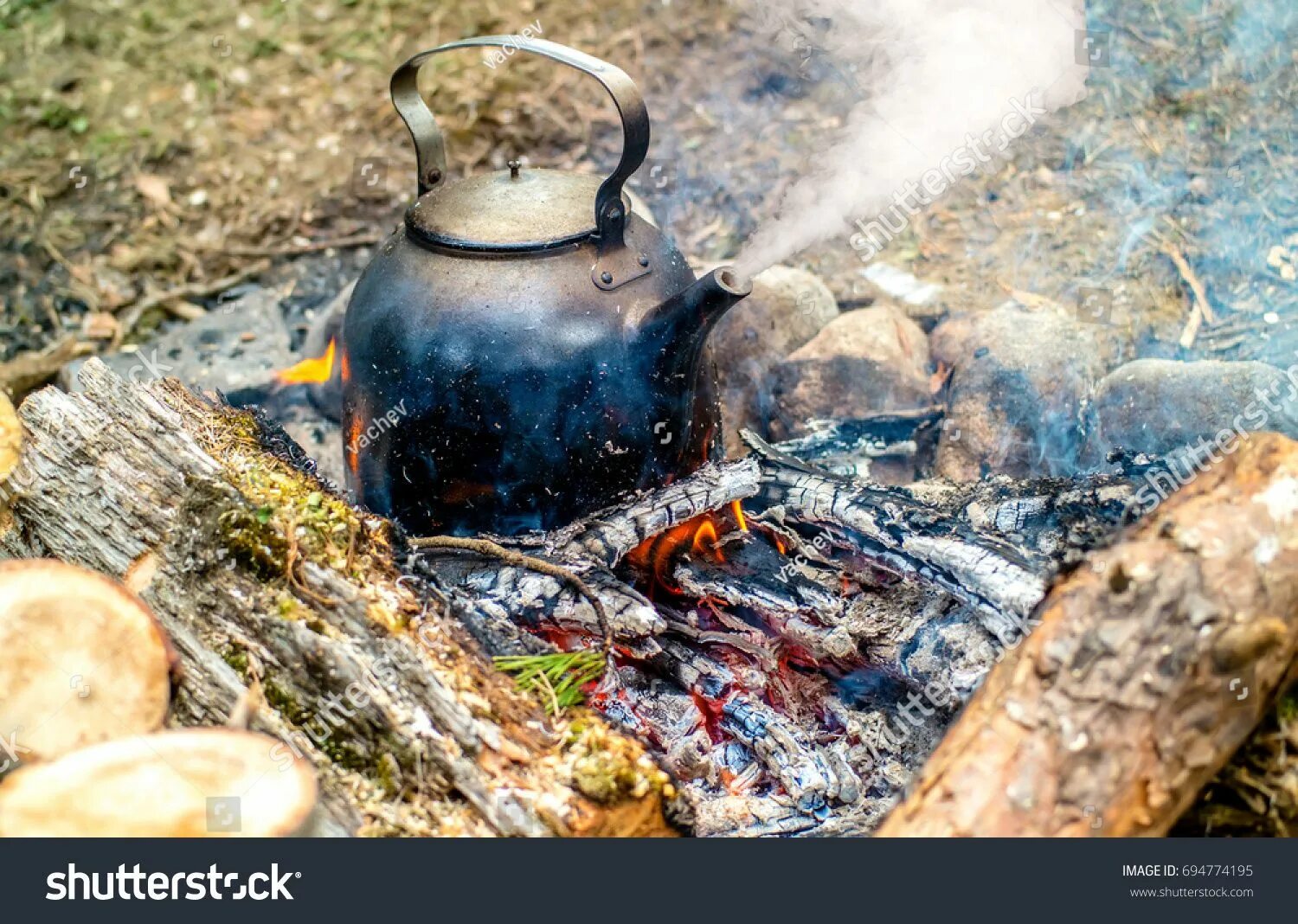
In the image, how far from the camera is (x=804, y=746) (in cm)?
291

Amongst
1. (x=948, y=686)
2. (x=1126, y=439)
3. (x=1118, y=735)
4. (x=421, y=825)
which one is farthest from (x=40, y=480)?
(x=1126, y=439)

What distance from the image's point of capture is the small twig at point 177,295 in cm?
521

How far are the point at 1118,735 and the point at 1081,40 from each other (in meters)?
4.23

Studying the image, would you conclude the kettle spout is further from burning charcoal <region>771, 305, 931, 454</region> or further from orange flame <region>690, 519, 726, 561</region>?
burning charcoal <region>771, 305, 931, 454</region>

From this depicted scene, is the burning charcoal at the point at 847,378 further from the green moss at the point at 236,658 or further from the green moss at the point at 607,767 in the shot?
the green moss at the point at 236,658

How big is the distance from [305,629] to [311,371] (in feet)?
6.93

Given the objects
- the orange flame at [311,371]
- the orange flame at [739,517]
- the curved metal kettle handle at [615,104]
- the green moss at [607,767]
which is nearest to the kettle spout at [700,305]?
the curved metal kettle handle at [615,104]

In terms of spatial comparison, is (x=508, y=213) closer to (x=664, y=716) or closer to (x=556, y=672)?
(x=556, y=672)

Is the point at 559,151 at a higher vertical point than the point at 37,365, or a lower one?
higher

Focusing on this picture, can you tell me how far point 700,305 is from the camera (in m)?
2.94

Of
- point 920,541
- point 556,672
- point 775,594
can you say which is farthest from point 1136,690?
point 556,672

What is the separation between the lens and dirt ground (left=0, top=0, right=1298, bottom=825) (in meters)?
4.73

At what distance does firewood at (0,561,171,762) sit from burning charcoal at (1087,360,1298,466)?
111 inches
